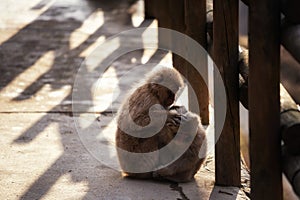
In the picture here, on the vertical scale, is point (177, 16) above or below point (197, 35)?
below

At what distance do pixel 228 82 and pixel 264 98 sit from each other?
69 centimetres

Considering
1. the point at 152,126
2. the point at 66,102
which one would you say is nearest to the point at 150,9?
the point at 66,102

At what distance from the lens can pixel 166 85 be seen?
15.4 feet

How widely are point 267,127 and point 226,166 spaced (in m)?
0.89

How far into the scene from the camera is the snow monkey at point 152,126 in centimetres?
464

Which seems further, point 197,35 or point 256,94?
point 197,35

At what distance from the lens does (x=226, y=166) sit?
15.4 feet

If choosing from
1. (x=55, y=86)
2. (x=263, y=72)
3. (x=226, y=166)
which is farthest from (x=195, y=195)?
(x=55, y=86)

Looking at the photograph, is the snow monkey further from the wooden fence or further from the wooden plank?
the wooden plank

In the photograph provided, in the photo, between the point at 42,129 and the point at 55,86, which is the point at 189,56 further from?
the point at 55,86

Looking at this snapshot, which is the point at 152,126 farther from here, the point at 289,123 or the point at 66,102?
the point at 66,102

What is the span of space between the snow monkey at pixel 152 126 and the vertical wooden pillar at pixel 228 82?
0.60 feet

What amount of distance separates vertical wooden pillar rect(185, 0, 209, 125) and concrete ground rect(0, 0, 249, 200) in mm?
557

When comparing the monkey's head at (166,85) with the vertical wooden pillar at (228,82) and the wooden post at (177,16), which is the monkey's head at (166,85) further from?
the wooden post at (177,16)
